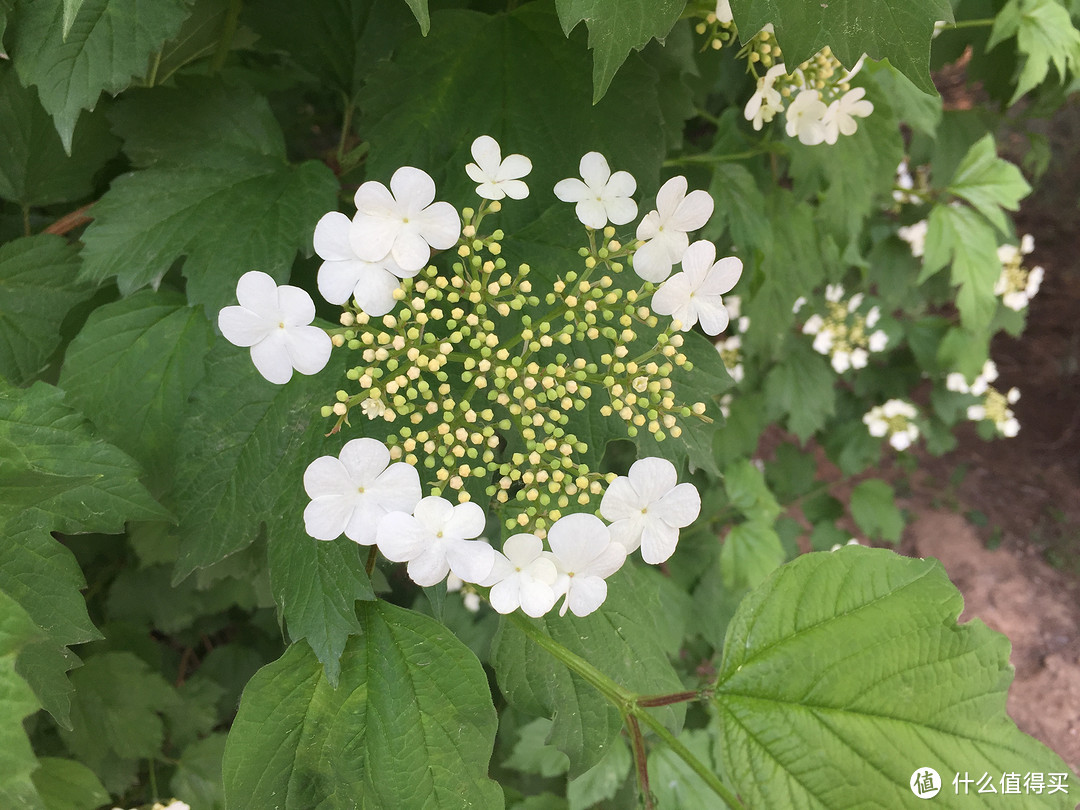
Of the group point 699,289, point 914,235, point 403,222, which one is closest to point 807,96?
point 699,289

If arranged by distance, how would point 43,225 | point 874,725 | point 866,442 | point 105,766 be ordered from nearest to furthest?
point 874,725, point 43,225, point 105,766, point 866,442

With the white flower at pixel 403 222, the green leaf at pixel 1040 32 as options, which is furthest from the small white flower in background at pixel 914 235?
the white flower at pixel 403 222

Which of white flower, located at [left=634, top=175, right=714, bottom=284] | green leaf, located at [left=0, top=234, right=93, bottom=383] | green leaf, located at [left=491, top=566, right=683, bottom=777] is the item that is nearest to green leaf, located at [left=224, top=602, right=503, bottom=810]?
green leaf, located at [left=491, top=566, right=683, bottom=777]

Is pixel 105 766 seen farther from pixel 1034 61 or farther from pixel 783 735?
pixel 1034 61

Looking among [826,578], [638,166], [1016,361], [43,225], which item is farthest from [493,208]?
[1016,361]

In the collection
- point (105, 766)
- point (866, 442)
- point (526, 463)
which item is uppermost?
point (526, 463)
